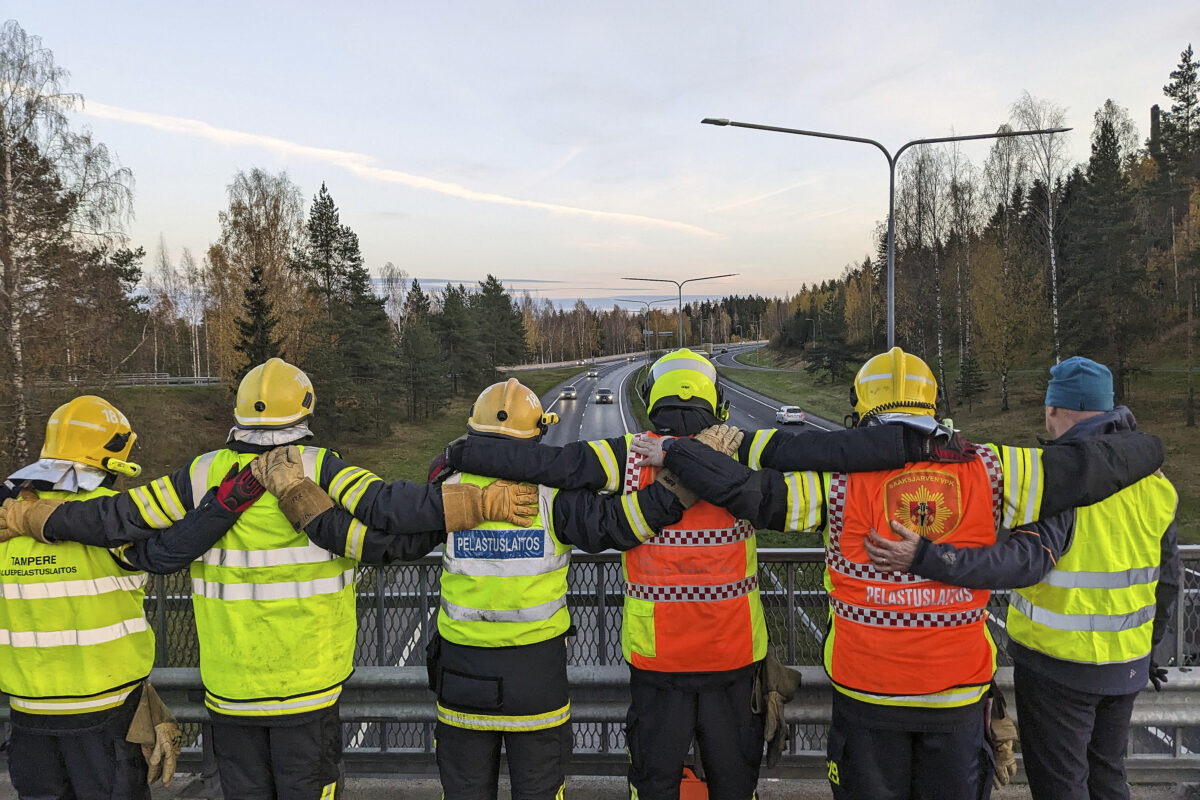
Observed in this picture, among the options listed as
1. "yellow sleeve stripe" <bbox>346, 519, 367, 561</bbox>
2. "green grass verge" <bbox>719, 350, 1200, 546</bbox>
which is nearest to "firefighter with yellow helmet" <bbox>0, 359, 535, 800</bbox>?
"yellow sleeve stripe" <bbox>346, 519, 367, 561</bbox>

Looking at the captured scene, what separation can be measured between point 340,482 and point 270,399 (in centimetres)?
48

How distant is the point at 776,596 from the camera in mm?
4219

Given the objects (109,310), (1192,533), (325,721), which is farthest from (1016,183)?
(325,721)

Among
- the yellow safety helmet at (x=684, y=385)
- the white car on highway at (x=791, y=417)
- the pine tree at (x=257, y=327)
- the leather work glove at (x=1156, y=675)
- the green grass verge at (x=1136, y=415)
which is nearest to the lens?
the yellow safety helmet at (x=684, y=385)

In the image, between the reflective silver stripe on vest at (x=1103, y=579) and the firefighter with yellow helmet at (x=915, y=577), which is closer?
the firefighter with yellow helmet at (x=915, y=577)

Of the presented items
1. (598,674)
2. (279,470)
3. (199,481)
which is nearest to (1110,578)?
(598,674)

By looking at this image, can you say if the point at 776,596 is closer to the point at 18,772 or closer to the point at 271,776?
the point at 271,776

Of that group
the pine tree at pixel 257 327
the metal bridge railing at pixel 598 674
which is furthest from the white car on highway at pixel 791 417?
the metal bridge railing at pixel 598 674

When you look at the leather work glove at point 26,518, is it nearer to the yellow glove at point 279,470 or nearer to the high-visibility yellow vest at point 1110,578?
the yellow glove at point 279,470

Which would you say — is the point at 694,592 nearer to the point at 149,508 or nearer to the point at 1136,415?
the point at 149,508

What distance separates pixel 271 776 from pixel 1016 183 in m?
42.4

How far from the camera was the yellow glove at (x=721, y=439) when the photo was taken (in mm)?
2957

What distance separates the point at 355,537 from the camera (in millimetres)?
2936

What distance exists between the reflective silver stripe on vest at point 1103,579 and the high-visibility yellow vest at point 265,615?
3.07 m
